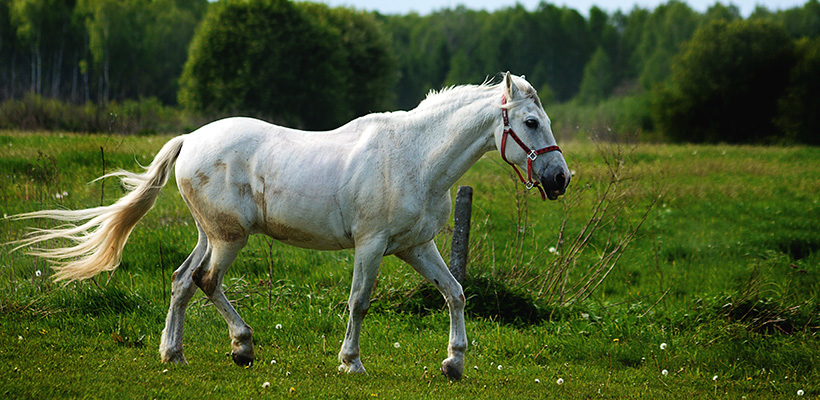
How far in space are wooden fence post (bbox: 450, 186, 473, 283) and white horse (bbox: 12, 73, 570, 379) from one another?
6.89 ft

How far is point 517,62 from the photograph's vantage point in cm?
8406

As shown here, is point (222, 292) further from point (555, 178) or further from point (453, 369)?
point (555, 178)

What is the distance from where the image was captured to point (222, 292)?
5.49 metres

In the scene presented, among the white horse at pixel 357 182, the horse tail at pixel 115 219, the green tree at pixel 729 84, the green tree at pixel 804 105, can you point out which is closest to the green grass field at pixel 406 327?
the white horse at pixel 357 182

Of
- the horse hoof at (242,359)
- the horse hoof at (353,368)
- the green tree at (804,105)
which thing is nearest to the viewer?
the horse hoof at (353,368)

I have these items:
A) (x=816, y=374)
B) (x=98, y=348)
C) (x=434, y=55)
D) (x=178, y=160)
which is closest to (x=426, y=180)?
(x=178, y=160)

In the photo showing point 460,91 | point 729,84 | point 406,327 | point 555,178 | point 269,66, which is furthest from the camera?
point 729,84

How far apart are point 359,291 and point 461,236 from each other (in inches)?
105

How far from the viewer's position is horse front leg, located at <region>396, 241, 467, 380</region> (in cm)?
557

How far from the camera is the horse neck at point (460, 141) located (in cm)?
534

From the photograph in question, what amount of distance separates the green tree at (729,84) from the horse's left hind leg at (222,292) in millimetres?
38423

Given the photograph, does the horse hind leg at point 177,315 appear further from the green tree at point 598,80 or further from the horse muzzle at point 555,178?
the green tree at point 598,80

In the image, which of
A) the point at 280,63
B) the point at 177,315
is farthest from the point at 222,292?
the point at 280,63

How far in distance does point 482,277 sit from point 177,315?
3.60m
